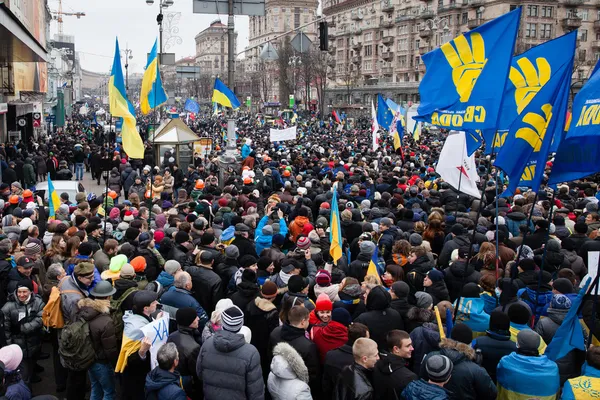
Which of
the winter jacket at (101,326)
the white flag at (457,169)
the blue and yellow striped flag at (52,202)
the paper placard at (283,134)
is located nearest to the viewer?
the winter jacket at (101,326)

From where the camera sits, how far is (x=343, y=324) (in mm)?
5793

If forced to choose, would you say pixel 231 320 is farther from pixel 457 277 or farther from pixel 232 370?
pixel 457 277

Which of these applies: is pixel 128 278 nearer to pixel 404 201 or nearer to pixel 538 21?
pixel 404 201

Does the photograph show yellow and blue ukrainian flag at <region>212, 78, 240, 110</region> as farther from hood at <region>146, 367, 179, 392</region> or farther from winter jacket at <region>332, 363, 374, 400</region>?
winter jacket at <region>332, 363, 374, 400</region>

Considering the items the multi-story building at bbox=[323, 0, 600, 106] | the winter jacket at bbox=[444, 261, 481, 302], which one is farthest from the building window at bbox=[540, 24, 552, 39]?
the winter jacket at bbox=[444, 261, 481, 302]

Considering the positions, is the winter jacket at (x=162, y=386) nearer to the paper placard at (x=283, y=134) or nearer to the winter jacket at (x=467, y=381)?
the winter jacket at (x=467, y=381)

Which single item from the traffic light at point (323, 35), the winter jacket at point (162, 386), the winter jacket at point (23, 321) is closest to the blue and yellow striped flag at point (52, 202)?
the winter jacket at point (23, 321)

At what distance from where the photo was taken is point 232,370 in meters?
4.87

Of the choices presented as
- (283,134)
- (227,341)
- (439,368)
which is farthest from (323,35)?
(439,368)

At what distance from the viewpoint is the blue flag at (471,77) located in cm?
683

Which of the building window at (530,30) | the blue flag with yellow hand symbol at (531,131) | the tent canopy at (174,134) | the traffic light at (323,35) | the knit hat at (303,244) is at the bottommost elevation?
the knit hat at (303,244)

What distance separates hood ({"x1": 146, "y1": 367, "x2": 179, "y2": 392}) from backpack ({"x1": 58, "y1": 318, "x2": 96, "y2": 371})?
144 cm

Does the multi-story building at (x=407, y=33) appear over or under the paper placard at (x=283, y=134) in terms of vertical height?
over

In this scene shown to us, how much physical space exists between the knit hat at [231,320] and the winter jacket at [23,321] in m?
2.82
